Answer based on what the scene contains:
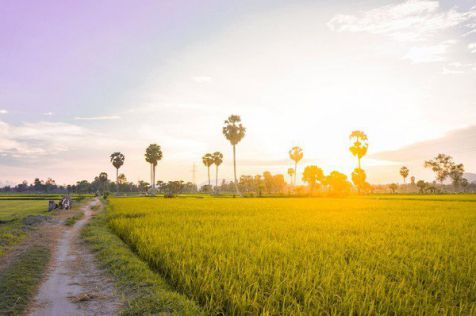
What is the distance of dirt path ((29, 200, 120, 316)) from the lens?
564 cm

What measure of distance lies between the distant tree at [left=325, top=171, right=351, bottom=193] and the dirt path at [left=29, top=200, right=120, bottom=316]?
112 meters

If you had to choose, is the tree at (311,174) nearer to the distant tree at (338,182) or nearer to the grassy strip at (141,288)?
the distant tree at (338,182)

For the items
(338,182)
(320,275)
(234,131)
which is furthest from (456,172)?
(320,275)

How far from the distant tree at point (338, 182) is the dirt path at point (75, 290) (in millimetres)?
112425

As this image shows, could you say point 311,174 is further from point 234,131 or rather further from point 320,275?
point 320,275

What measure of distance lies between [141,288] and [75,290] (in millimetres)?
1486

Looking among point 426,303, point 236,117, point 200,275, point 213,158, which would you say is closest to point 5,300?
point 200,275

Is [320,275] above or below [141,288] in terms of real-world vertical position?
above

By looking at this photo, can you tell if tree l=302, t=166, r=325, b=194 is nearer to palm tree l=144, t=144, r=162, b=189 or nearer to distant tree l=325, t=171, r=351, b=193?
distant tree l=325, t=171, r=351, b=193

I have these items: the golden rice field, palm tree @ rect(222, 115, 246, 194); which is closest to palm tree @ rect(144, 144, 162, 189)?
palm tree @ rect(222, 115, 246, 194)

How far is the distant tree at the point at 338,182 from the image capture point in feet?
385

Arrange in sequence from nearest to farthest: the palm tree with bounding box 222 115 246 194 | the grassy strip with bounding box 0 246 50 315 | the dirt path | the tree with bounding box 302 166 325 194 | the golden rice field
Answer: the golden rice field
the dirt path
the grassy strip with bounding box 0 246 50 315
the palm tree with bounding box 222 115 246 194
the tree with bounding box 302 166 325 194

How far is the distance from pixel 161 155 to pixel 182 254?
105m

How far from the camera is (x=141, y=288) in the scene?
658 cm
